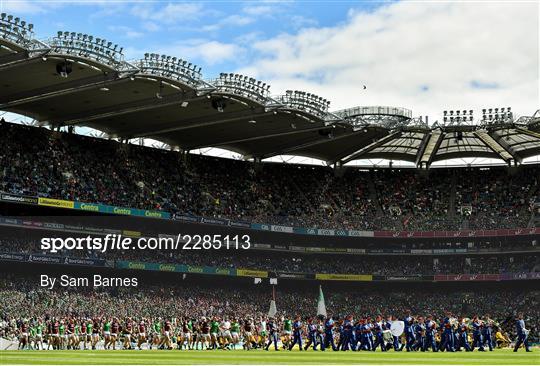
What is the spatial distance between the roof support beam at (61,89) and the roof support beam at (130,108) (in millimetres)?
4704

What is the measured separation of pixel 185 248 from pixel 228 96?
13376 mm

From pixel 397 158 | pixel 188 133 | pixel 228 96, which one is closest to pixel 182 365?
pixel 228 96

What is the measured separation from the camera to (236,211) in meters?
68.1

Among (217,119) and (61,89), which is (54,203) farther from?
(217,119)

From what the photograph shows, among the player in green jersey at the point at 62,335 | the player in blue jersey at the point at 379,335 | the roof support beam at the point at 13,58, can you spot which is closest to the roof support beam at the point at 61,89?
the roof support beam at the point at 13,58

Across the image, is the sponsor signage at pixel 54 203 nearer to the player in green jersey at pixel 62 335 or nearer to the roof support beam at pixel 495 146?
the player in green jersey at pixel 62 335

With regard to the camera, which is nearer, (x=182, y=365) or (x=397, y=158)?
(x=182, y=365)

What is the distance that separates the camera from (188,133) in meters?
63.9

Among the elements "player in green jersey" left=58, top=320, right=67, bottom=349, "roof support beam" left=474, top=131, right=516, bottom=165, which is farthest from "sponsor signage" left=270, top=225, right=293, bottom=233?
"player in green jersey" left=58, top=320, right=67, bottom=349

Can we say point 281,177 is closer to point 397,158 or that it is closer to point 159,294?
point 397,158

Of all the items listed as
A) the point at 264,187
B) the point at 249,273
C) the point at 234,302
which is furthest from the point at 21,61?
the point at 264,187

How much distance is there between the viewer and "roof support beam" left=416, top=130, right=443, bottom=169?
6631cm

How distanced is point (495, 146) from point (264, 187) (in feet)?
68.3

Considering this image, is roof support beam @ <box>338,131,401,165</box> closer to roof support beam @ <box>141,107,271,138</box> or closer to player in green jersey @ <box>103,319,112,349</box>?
roof support beam @ <box>141,107,271,138</box>
